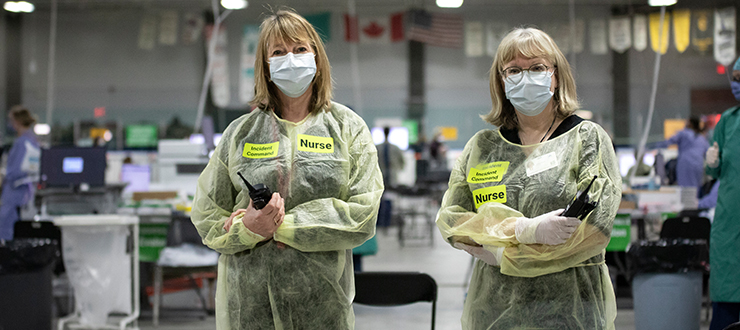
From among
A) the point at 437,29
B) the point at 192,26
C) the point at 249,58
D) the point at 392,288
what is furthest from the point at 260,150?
the point at 192,26

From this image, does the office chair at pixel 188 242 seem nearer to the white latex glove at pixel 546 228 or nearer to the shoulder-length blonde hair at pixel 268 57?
the shoulder-length blonde hair at pixel 268 57

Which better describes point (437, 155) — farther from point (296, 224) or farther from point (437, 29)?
point (296, 224)

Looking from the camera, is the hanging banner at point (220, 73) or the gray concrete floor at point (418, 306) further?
the hanging banner at point (220, 73)

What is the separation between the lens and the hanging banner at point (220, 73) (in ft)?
40.3

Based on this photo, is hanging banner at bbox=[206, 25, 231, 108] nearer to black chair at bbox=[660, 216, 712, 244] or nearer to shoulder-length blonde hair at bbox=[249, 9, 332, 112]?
black chair at bbox=[660, 216, 712, 244]

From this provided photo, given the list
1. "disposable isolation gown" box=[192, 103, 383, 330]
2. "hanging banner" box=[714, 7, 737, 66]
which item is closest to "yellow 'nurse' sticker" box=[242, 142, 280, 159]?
"disposable isolation gown" box=[192, 103, 383, 330]

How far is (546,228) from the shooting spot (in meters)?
1.26

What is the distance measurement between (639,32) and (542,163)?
31.1 feet

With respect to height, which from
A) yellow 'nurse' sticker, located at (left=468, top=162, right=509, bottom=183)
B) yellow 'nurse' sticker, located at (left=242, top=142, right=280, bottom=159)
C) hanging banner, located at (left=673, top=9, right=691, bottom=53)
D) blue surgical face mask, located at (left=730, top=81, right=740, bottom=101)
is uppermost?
hanging banner, located at (left=673, top=9, right=691, bottom=53)

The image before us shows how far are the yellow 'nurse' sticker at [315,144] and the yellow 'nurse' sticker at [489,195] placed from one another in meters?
0.40

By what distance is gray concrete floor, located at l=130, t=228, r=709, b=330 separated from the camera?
376 cm

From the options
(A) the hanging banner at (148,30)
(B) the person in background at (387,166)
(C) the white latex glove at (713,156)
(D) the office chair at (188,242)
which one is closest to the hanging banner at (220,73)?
(A) the hanging banner at (148,30)

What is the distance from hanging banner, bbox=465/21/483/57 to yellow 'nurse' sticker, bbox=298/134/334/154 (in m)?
10.7

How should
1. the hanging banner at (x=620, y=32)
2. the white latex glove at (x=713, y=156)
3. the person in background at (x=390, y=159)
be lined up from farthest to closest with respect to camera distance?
the hanging banner at (x=620, y=32) → the person in background at (x=390, y=159) → the white latex glove at (x=713, y=156)
